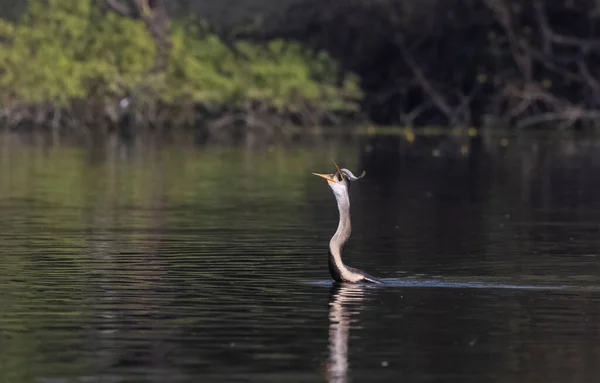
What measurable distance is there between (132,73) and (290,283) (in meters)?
57.6

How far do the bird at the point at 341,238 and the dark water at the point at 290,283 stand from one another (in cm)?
21

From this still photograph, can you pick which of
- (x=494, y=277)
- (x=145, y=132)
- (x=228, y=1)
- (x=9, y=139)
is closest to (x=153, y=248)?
(x=494, y=277)

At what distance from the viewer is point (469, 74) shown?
87312 millimetres

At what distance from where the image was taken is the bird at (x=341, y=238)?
1836 cm

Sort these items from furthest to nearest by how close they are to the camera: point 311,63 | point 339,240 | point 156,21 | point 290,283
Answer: point 311,63, point 156,21, point 290,283, point 339,240

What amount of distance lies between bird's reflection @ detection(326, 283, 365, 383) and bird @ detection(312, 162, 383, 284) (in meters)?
0.13

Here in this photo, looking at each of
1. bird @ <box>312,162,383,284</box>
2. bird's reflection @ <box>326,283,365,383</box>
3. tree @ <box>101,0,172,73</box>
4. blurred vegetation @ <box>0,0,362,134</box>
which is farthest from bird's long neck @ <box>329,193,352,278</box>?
tree @ <box>101,0,172,73</box>

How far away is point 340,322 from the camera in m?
15.8

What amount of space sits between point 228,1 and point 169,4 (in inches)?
133

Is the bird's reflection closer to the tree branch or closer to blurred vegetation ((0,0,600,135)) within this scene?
blurred vegetation ((0,0,600,135))

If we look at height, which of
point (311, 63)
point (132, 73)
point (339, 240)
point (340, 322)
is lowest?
point (340, 322)

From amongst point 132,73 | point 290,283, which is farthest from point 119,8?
point 290,283

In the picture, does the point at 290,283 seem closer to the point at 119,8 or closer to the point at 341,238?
the point at 341,238

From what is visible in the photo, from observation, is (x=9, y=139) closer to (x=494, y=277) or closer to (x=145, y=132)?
(x=145, y=132)
